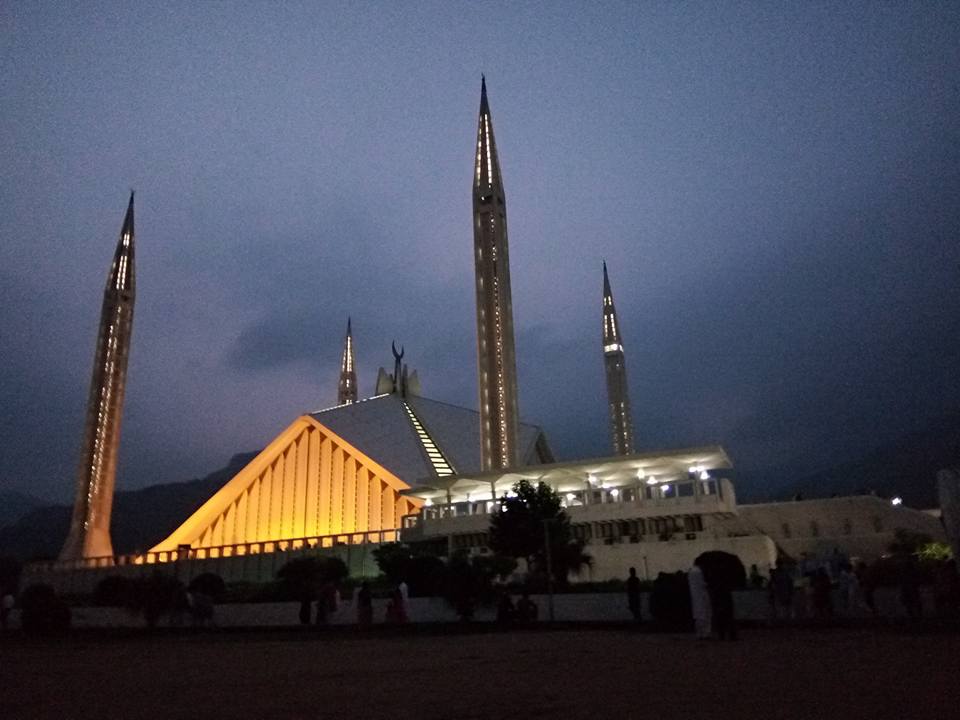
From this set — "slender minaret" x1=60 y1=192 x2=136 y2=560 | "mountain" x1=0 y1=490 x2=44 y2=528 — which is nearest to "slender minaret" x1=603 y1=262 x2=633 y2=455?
"slender minaret" x1=60 y1=192 x2=136 y2=560

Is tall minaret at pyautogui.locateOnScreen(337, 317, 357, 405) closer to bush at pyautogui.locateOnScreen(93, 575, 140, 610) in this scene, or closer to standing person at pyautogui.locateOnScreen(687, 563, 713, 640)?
bush at pyautogui.locateOnScreen(93, 575, 140, 610)

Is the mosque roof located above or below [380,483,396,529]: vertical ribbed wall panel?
above

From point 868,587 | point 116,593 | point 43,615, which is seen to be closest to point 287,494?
point 116,593

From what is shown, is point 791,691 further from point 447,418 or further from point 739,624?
point 447,418

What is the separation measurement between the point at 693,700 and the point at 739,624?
24.9 feet

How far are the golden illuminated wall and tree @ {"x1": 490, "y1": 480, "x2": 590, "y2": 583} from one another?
9032 millimetres

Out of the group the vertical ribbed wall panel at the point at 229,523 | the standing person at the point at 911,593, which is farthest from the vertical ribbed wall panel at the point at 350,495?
the standing person at the point at 911,593

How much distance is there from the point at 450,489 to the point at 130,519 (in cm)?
7527

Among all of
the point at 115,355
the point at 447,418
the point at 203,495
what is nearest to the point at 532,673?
the point at 447,418

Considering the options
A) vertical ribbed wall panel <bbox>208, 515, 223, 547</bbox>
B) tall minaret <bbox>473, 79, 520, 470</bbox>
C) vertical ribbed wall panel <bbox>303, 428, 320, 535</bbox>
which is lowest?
vertical ribbed wall panel <bbox>208, 515, 223, 547</bbox>

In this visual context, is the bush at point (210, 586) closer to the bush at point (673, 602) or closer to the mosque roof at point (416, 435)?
the mosque roof at point (416, 435)

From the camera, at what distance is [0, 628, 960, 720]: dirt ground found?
362cm

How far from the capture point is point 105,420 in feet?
116

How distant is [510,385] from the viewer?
28.2 meters
